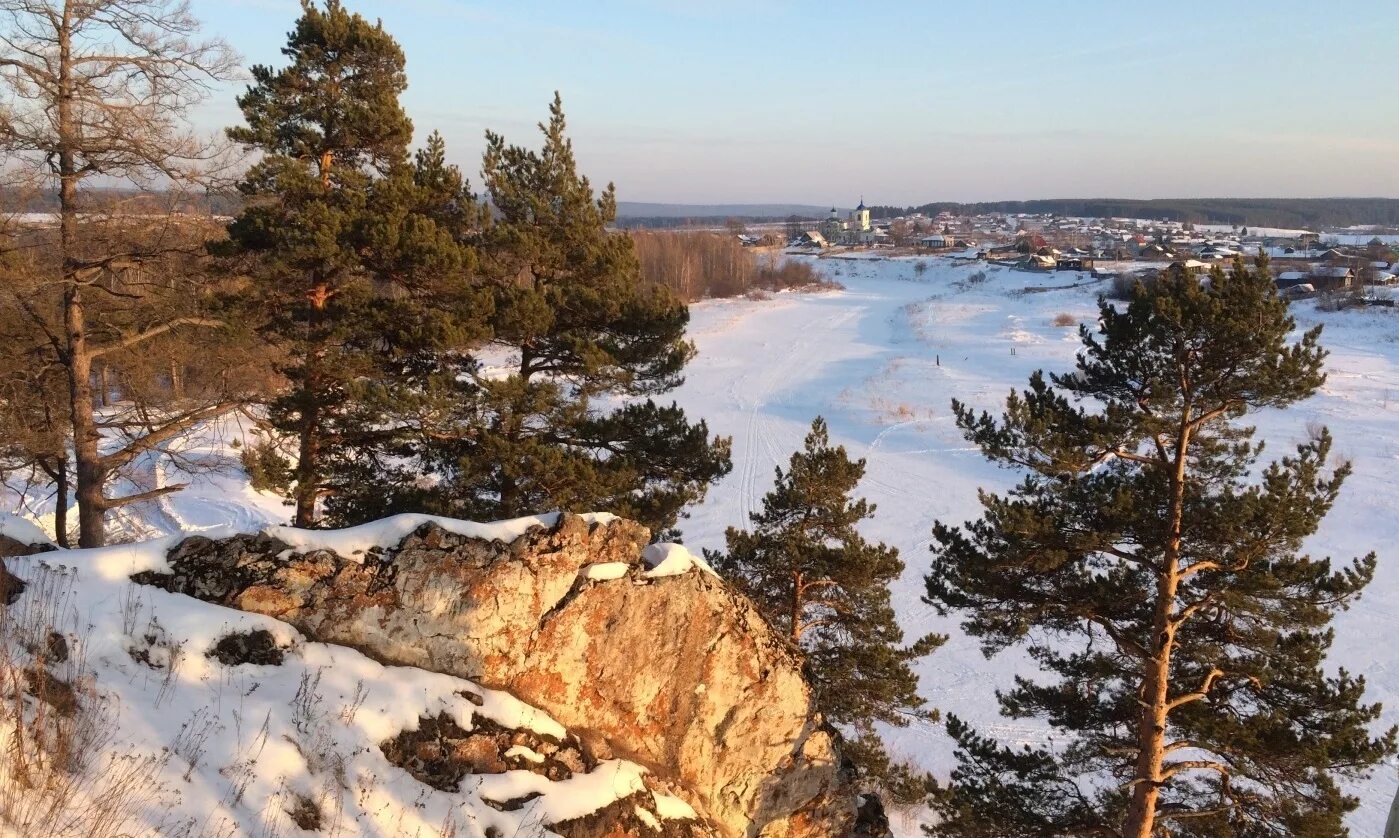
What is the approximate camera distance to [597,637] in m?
6.80

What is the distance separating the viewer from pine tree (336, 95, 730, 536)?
10242mm

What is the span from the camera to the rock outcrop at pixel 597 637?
6293mm

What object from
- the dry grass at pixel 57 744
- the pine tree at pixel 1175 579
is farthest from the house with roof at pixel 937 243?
the dry grass at pixel 57 744

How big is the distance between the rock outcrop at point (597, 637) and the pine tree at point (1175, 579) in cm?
282

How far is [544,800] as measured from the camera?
224 inches

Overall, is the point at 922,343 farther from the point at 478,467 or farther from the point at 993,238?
the point at 993,238

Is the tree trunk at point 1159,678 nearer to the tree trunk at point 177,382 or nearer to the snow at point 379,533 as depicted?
the snow at point 379,533

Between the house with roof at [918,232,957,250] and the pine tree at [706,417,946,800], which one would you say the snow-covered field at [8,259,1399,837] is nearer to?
the pine tree at [706,417,946,800]

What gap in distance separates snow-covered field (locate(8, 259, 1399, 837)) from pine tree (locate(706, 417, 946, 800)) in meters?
3.70

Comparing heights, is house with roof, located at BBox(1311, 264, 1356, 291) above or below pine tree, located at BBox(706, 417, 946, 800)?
above

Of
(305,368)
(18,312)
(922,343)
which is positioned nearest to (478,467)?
(305,368)

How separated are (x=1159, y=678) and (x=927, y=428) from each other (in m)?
24.3

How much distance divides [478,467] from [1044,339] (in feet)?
153

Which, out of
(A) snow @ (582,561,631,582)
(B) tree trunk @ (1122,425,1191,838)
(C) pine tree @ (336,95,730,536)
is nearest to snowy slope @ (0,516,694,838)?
(A) snow @ (582,561,631,582)
